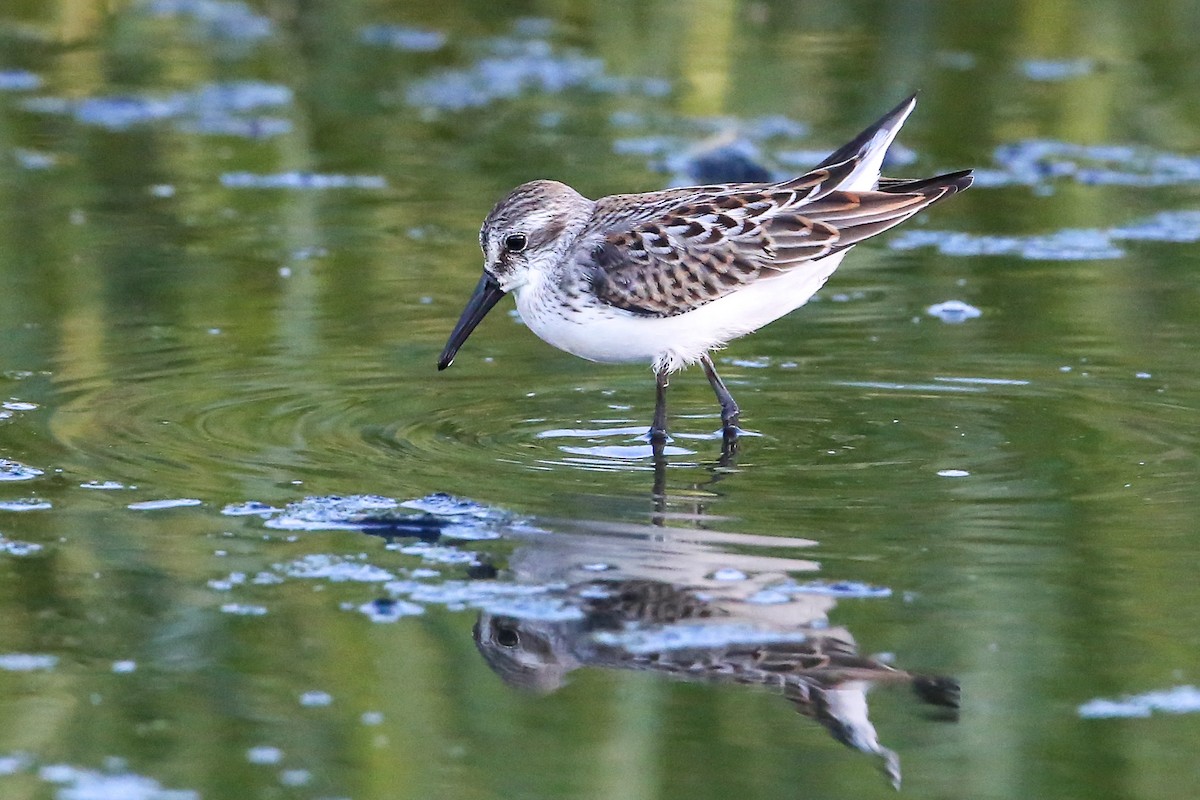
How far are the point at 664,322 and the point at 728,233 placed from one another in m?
0.49

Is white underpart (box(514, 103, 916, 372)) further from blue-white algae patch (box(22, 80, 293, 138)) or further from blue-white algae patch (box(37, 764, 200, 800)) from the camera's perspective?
blue-white algae patch (box(22, 80, 293, 138))

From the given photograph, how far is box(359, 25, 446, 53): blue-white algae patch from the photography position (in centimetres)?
1538

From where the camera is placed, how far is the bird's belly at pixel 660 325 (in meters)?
7.39

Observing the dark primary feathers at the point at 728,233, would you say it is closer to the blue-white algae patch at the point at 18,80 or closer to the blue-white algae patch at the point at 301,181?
the blue-white algae patch at the point at 301,181

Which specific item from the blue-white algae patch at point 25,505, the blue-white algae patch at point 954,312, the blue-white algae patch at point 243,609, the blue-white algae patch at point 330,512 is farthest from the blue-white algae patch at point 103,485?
the blue-white algae patch at point 954,312

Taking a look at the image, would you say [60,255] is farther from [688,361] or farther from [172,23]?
[172,23]

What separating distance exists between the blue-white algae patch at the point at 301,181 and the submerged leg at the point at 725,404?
15.6 feet

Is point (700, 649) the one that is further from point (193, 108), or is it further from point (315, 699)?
point (193, 108)

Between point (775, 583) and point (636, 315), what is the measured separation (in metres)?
2.26

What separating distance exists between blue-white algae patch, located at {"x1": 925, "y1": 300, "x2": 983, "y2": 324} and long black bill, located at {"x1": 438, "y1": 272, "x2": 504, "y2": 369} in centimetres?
228

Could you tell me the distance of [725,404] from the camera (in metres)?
7.40

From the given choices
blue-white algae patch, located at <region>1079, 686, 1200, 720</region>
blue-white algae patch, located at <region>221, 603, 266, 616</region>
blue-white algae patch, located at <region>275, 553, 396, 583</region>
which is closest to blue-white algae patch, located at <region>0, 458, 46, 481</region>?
blue-white algae patch, located at <region>275, 553, 396, 583</region>

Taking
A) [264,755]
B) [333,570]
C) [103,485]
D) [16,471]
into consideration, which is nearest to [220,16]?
[16,471]

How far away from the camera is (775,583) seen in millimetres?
5371
